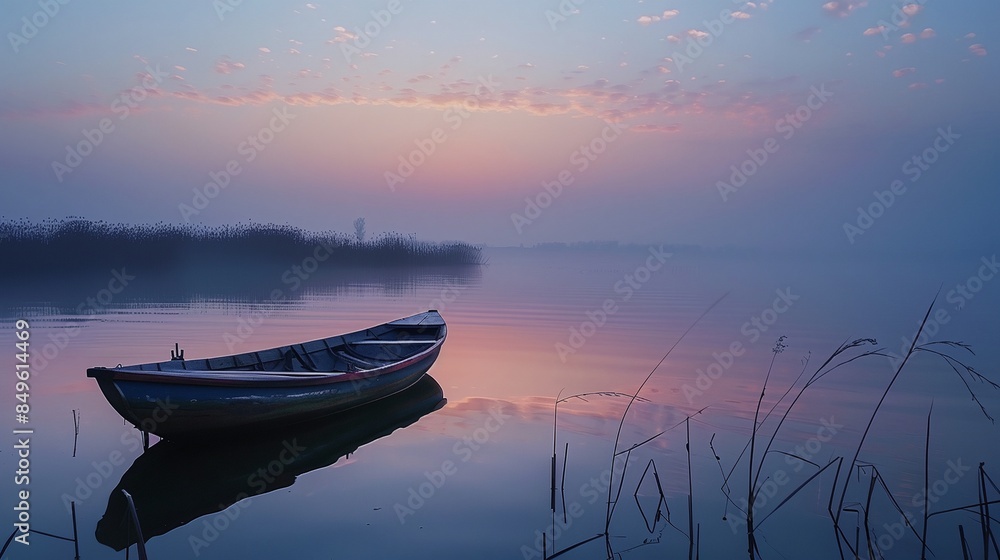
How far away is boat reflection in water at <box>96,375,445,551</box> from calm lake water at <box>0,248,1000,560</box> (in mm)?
30

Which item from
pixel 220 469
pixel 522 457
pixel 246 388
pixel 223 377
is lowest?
pixel 522 457

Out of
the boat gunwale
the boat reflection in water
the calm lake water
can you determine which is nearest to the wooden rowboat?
the boat gunwale

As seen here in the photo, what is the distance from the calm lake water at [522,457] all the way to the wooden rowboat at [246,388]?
0.38m

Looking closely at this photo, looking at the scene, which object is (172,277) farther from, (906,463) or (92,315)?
(906,463)

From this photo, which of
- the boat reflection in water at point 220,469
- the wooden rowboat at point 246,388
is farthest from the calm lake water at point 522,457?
the wooden rowboat at point 246,388

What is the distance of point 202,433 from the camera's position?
7.31m

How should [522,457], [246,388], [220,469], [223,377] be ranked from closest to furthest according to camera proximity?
[220,469] < [223,377] < [246,388] < [522,457]

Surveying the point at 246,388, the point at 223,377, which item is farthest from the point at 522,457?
the point at 223,377

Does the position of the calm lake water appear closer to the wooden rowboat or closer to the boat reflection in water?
the boat reflection in water

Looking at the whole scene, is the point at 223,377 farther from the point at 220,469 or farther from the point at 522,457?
the point at 522,457

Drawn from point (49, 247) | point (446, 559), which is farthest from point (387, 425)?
point (49, 247)

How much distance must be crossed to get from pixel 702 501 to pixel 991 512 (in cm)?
248

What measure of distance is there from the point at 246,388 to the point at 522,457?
3.23m

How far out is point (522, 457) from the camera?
25.4 ft
